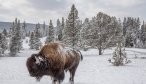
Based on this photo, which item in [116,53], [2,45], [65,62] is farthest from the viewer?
[2,45]

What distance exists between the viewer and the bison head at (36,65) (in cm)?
786

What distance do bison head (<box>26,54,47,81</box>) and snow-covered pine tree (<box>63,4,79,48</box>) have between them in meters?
47.9

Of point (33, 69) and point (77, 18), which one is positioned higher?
point (77, 18)

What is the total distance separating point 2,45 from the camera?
63281 mm

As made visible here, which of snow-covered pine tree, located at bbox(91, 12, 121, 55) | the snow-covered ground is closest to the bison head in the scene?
the snow-covered ground

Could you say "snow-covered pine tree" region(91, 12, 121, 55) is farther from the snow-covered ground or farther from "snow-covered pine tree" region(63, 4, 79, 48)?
the snow-covered ground

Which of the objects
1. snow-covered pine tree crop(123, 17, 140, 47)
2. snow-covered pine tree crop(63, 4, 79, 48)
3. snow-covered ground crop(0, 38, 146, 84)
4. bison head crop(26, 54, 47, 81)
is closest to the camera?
bison head crop(26, 54, 47, 81)

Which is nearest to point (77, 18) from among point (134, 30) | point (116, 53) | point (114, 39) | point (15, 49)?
point (114, 39)

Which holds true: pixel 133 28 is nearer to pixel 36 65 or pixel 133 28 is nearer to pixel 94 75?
pixel 94 75

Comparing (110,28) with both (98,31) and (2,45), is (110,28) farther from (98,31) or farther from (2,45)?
(2,45)

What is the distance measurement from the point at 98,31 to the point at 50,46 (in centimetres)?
5135

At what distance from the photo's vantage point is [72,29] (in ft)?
190

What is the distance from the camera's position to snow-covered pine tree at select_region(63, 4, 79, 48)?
5675 centimetres

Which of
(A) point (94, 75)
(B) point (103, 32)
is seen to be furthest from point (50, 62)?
(B) point (103, 32)
